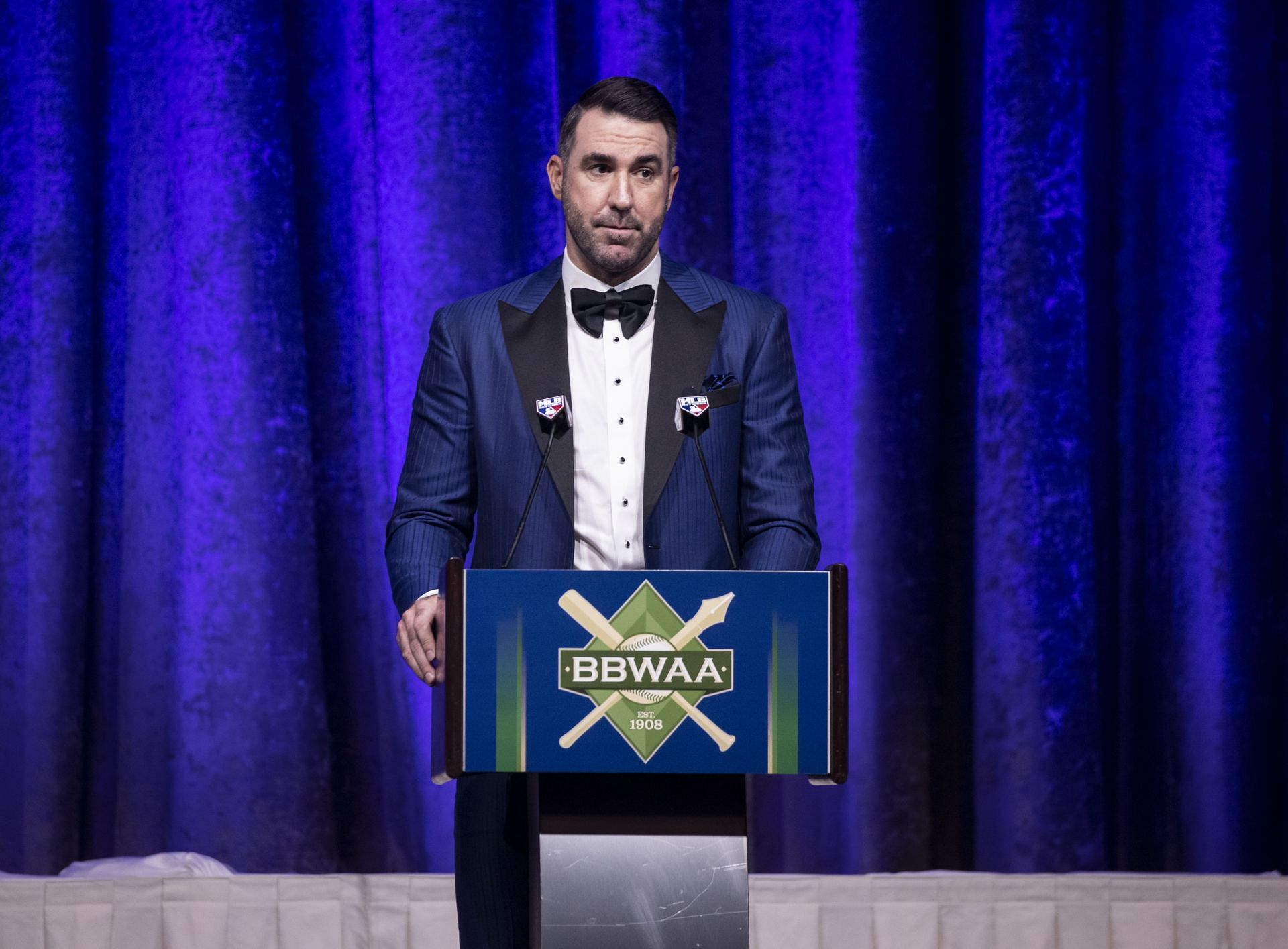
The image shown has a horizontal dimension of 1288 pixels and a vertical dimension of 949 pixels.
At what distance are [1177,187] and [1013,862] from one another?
1519 mm

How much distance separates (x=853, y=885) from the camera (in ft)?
8.96

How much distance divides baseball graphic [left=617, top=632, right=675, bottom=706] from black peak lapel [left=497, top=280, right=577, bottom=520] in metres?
0.37

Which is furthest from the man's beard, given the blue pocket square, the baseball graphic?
the baseball graphic

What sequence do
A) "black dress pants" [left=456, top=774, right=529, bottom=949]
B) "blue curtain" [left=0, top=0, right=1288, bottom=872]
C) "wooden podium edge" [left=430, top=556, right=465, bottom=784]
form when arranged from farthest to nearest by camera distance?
"blue curtain" [left=0, top=0, right=1288, bottom=872] → "black dress pants" [left=456, top=774, right=529, bottom=949] → "wooden podium edge" [left=430, top=556, right=465, bottom=784]

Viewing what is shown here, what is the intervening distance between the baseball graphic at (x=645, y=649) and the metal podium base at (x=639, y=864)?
0.67 ft

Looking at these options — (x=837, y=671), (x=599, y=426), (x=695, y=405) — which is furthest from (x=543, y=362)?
(x=837, y=671)

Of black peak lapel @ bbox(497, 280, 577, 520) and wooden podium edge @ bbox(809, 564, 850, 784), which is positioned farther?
black peak lapel @ bbox(497, 280, 577, 520)

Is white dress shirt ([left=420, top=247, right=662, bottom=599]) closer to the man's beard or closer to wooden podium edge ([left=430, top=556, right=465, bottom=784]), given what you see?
the man's beard

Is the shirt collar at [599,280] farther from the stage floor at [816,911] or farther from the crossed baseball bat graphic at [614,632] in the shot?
the stage floor at [816,911]

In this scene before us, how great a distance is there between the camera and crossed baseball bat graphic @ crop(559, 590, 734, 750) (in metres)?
1.32

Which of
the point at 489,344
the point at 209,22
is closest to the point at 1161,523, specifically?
the point at 489,344

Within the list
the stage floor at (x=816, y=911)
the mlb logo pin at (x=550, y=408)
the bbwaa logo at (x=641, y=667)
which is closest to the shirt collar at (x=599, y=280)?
the mlb logo pin at (x=550, y=408)

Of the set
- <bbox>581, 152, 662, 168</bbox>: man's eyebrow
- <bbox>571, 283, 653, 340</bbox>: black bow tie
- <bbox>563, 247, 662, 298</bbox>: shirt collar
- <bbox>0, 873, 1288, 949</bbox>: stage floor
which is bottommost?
<bbox>0, 873, 1288, 949</bbox>: stage floor

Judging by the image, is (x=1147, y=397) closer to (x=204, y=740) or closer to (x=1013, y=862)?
(x=1013, y=862)
